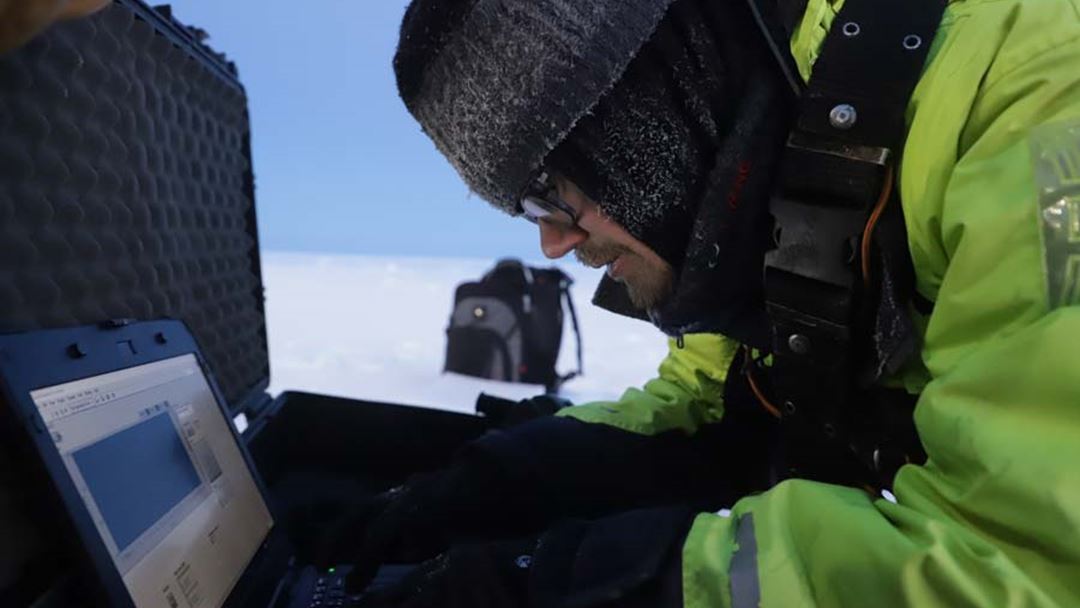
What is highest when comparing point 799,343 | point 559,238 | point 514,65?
point 514,65

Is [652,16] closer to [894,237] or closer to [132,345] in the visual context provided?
[894,237]

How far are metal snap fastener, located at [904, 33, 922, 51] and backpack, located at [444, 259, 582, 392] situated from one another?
1.75 metres

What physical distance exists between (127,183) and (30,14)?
0.36 m

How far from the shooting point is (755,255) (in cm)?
59

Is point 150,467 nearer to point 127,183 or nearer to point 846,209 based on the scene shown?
point 127,183

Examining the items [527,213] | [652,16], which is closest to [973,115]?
[652,16]

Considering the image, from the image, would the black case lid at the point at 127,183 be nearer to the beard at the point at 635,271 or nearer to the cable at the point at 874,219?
the beard at the point at 635,271

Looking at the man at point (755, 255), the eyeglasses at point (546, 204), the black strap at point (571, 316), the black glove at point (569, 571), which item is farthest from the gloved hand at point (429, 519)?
the black strap at point (571, 316)

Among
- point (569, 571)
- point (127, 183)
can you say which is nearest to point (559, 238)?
point (569, 571)

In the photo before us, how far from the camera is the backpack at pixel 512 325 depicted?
2.28 meters

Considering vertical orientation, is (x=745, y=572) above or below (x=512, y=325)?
above

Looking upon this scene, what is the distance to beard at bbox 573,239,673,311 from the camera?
638 mm

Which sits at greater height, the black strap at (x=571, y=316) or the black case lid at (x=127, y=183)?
the black case lid at (x=127, y=183)

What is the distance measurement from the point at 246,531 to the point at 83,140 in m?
0.36
